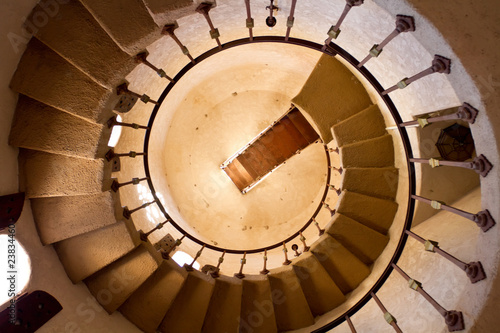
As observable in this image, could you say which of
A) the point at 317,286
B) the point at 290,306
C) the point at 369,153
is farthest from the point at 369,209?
the point at 290,306

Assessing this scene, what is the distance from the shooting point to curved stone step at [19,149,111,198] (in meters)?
2.89

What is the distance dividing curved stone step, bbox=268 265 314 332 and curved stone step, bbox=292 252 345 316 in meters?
0.12

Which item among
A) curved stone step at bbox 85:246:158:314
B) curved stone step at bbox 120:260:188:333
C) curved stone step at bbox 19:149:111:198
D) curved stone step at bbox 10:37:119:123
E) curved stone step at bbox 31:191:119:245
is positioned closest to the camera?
curved stone step at bbox 10:37:119:123

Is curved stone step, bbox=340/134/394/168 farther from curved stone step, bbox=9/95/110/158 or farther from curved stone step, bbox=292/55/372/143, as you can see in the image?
curved stone step, bbox=9/95/110/158

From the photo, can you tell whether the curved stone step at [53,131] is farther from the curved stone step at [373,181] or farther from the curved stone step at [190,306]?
the curved stone step at [373,181]

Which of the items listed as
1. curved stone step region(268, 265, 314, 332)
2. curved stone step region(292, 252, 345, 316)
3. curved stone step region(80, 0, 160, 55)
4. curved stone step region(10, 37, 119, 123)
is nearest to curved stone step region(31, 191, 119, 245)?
curved stone step region(10, 37, 119, 123)

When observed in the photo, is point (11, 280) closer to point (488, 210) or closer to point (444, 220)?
point (488, 210)

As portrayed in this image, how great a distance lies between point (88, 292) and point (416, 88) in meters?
4.16

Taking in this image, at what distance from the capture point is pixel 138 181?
3908 millimetres

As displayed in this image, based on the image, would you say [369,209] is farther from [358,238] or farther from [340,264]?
[340,264]

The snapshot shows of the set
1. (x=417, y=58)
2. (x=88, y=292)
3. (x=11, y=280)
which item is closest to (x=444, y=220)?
(x=417, y=58)

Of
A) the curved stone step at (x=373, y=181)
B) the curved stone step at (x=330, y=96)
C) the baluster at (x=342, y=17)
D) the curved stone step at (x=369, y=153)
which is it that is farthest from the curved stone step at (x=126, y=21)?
the curved stone step at (x=373, y=181)

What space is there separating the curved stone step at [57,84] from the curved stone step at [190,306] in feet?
7.58

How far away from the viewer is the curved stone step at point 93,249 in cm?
328
